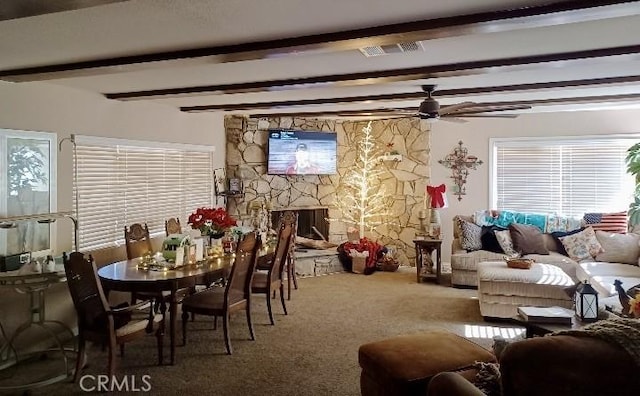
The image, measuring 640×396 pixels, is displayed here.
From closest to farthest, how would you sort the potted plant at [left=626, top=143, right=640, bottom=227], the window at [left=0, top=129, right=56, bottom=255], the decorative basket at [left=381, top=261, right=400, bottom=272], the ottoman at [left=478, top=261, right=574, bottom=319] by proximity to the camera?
the window at [left=0, top=129, right=56, bottom=255] → the ottoman at [left=478, top=261, right=574, bottom=319] → the potted plant at [left=626, top=143, right=640, bottom=227] → the decorative basket at [left=381, top=261, right=400, bottom=272]

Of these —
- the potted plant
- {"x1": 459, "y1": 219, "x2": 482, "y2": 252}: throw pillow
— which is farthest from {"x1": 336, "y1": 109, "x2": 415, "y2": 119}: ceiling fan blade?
the potted plant

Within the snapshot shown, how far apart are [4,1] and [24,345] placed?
316cm

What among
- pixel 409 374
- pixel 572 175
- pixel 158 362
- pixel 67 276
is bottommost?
pixel 158 362

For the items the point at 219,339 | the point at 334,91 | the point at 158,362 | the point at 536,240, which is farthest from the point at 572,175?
the point at 158,362

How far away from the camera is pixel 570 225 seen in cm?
648

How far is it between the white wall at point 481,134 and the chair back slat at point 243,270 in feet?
12.9

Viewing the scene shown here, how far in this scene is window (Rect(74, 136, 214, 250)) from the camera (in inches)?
197

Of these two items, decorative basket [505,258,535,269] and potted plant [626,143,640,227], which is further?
potted plant [626,143,640,227]

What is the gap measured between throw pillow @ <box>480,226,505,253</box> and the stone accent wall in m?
1.16

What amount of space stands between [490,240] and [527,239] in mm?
458

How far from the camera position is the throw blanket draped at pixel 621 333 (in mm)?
1595

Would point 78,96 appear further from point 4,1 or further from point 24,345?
point 4,1

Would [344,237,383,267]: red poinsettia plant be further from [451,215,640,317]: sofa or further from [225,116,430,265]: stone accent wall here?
[451,215,640,317]: sofa

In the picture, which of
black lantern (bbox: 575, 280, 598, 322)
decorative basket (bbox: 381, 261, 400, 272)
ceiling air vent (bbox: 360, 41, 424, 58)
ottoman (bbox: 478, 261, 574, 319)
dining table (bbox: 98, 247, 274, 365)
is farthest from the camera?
decorative basket (bbox: 381, 261, 400, 272)
